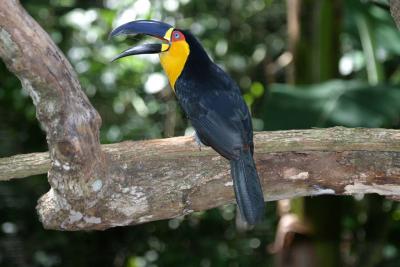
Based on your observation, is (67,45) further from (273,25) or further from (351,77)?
(351,77)

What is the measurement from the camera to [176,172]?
2453mm

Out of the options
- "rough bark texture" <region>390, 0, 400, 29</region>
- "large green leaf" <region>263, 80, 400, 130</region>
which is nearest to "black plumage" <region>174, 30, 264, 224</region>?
"large green leaf" <region>263, 80, 400, 130</region>

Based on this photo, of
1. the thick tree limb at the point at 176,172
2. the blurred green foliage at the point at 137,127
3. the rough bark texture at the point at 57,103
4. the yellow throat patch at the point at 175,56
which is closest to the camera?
the rough bark texture at the point at 57,103

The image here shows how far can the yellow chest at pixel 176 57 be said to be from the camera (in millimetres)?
3162

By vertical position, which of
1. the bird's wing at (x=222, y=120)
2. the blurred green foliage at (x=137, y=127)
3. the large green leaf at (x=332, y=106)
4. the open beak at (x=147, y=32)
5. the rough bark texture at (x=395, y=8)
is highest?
the rough bark texture at (x=395, y=8)

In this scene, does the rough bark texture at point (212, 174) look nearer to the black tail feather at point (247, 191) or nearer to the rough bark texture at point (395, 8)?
the black tail feather at point (247, 191)

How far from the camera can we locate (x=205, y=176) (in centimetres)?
246

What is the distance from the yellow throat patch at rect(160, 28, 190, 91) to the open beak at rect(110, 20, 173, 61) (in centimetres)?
1

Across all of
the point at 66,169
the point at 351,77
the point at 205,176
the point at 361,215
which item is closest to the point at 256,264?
the point at 361,215

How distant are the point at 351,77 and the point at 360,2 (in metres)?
1.03

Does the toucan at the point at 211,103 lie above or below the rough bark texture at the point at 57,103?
below

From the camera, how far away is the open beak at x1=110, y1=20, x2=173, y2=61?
2836mm

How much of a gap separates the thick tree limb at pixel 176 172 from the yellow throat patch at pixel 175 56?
64cm

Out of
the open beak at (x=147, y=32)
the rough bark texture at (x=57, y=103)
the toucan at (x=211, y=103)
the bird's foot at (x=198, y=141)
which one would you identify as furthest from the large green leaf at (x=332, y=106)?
the rough bark texture at (x=57, y=103)
